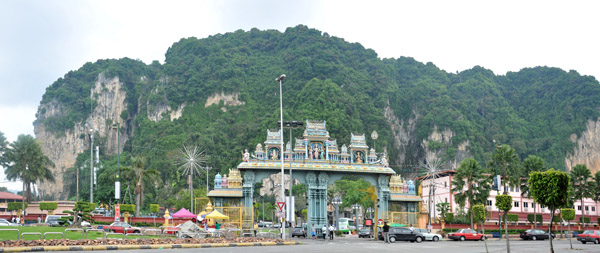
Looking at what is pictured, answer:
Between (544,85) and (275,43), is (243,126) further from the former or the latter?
(544,85)

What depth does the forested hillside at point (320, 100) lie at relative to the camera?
142 meters

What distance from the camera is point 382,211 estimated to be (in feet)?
156

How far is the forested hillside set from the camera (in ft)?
464

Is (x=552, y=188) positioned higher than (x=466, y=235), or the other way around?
(x=552, y=188)

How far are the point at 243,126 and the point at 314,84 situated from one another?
23.6m

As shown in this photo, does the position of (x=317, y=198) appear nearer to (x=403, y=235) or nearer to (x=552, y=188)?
(x=403, y=235)

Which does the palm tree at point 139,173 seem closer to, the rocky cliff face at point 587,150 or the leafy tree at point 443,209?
the leafy tree at point 443,209

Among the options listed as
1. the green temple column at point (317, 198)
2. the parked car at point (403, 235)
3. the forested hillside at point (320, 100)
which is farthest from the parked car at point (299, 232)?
the forested hillside at point (320, 100)

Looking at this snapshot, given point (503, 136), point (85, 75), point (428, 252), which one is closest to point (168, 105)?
point (85, 75)

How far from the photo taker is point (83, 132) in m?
164

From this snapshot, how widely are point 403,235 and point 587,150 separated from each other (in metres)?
131

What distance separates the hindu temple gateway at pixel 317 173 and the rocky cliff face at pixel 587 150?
119m

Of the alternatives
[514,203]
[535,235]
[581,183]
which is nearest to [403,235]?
[535,235]

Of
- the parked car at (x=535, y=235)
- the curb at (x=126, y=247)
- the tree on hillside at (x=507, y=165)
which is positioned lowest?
the parked car at (x=535, y=235)
